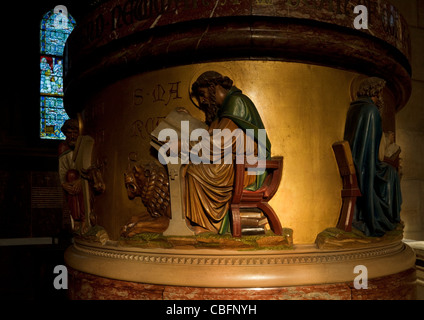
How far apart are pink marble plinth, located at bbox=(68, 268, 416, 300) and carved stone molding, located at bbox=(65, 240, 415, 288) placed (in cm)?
4

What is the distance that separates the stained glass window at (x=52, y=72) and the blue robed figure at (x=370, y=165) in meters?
6.83

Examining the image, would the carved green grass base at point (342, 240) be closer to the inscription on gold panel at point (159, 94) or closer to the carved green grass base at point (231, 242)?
the carved green grass base at point (231, 242)

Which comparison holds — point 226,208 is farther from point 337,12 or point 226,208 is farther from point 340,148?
point 337,12

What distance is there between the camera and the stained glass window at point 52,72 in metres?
8.29

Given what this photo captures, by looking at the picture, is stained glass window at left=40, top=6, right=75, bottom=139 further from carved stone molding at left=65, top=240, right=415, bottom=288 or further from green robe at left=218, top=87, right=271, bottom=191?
green robe at left=218, top=87, right=271, bottom=191

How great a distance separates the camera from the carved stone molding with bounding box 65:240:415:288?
102 inches

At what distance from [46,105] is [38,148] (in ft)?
4.07

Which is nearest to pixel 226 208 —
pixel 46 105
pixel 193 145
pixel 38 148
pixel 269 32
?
pixel 193 145

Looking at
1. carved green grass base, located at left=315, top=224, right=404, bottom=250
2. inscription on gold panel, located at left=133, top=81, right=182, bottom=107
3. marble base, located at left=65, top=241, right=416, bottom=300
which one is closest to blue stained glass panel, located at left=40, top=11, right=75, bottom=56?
inscription on gold panel, located at left=133, top=81, right=182, bottom=107

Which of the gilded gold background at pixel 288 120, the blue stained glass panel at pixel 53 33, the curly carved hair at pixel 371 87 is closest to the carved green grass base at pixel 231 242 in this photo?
the gilded gold background at pixel 288 120

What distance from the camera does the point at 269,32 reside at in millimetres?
2791

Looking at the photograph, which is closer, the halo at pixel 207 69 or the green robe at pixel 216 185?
the green robe at pixel 216 185

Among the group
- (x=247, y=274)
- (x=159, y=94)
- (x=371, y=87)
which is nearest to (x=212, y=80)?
(x=159, y=94)

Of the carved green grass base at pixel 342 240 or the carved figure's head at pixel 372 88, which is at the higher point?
the carved figure's head at pixel 372 88
